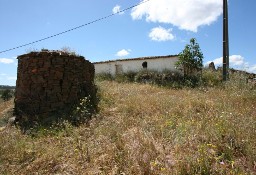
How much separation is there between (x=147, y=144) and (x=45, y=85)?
5.00m

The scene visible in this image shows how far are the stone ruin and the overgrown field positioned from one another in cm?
141

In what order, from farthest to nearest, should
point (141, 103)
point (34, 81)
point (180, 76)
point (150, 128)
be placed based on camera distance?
point (180, 76) < point (34, 81) < point (141, 103) < point (150, 128)

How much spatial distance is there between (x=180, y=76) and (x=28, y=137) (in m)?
12.1

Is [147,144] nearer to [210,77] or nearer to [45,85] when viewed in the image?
[45,85]

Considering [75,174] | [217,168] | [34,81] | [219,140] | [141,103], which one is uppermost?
[34,81]

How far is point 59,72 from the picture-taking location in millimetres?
9070

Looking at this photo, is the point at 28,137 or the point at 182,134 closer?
the point at 182,134

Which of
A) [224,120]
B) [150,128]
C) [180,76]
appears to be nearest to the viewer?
[224,120]

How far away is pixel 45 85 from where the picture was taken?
29.2 feet

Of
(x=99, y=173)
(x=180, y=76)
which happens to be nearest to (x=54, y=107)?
(x=99, y=173)

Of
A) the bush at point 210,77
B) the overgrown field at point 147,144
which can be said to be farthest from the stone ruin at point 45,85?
the bush at point 210,77

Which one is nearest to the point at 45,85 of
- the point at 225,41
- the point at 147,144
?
the point at 147,144

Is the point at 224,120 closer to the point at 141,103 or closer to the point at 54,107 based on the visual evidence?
the point at 141,103

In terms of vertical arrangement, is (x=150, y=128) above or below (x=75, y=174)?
above
